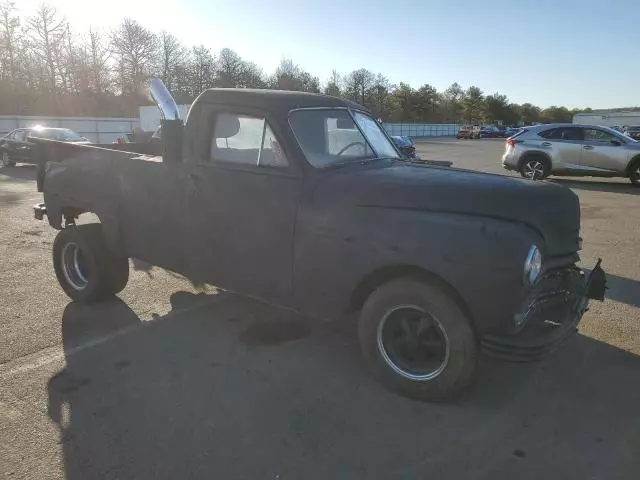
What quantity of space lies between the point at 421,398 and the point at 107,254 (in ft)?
11.1

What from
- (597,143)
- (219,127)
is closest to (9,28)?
(597,143)

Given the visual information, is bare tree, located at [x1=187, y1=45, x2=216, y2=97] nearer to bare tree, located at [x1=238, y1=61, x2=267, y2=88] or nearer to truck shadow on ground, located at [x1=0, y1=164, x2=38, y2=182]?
bare tree, located at [x1=238, y1=61, x2=267, y2=88]

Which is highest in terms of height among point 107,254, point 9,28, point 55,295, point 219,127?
point 9,28

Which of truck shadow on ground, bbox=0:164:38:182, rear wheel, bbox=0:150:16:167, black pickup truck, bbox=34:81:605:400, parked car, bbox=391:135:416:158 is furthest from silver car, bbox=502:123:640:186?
rear wheel, bbox=0:150:16:167

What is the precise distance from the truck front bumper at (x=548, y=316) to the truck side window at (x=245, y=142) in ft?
6.44

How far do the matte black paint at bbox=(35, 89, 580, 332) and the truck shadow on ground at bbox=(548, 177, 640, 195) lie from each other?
1232cm

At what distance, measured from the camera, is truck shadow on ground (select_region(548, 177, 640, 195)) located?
1445 cm

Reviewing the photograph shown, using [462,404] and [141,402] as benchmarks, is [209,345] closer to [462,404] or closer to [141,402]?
[141,402]

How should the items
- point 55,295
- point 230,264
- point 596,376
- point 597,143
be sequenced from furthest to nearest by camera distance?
point 597,143 < point 55,295 < point 230,264 < point 596,376

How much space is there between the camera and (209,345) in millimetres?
4332

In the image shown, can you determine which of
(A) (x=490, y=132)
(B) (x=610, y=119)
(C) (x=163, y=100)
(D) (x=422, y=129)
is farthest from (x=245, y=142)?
(B) (x=610, y=119)

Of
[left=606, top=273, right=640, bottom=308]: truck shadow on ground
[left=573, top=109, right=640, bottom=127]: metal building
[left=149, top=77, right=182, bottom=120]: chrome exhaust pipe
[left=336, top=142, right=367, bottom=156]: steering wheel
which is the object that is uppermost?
[left=573, top=109, right=640, bottom=127]: metal building

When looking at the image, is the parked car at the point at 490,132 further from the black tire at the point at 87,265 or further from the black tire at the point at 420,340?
the black tire at the point at 420,340

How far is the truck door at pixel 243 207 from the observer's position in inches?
152
